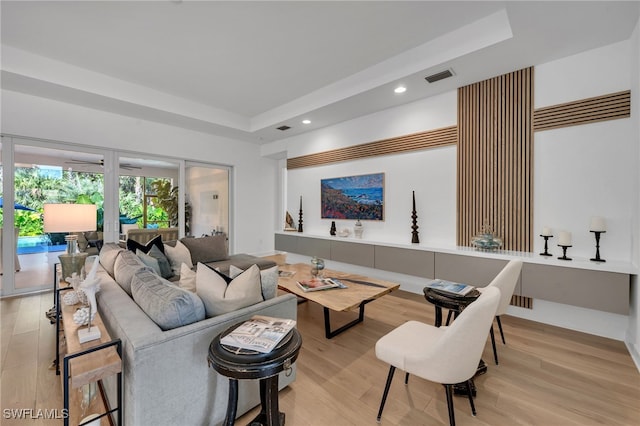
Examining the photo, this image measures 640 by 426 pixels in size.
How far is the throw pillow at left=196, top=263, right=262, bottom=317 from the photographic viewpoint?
1627 millimetres

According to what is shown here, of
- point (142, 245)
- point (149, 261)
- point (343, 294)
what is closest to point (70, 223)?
point (149, 261)

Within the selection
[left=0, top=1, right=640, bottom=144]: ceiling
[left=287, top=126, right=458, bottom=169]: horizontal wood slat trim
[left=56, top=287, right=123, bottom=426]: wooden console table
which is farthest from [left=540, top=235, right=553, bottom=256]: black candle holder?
[left=56, top=287, right=123, bottom=426]: wooden console table

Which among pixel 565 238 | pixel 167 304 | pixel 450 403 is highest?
pixel 565 238

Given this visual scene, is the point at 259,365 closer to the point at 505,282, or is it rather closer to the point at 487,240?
the point at 505,282

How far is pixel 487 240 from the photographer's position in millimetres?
3273

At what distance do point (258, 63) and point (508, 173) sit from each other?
344 cm

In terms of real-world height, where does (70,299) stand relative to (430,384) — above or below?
above

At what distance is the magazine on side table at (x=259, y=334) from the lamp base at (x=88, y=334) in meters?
0.69

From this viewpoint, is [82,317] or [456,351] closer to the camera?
[456,351]

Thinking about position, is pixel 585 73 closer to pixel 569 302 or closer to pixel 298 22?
pixel 569 302

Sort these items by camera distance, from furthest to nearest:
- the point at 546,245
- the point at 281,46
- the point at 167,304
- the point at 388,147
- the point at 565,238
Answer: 1. the point at 388,147
2. the point at 281,46
3. the point at 546,245
4. the point at 565,238
5. the point at 167,304

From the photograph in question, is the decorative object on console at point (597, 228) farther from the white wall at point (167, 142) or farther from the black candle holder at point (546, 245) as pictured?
the white wall at point (167, 142)

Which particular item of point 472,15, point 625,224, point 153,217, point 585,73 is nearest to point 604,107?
point 585,73

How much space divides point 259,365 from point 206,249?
3.12 meters
